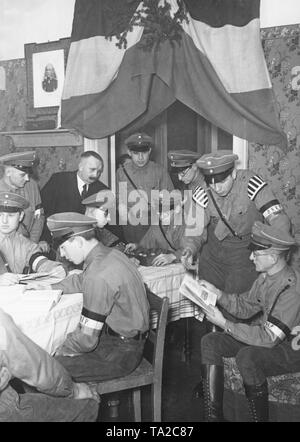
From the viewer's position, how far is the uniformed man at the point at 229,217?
2.49m

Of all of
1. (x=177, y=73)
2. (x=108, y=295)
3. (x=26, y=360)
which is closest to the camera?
(x=26, y=360)

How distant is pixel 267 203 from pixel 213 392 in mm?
900

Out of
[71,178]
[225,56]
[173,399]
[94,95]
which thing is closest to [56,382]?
[173,399]

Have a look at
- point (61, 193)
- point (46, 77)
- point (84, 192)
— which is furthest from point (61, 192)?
point (46, 77)

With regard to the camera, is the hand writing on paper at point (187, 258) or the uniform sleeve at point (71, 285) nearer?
the uniform sleeve at point (71, 285)

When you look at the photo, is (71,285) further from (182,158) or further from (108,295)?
(182,158)

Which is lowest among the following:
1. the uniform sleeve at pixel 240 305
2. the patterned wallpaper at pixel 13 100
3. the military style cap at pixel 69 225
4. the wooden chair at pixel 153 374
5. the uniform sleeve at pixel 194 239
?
the wooden chair at pixel 153 374

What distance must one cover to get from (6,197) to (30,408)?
109cm

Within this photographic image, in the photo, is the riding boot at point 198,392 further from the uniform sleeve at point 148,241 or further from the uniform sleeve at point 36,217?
the uniform sleeve at point 36,217

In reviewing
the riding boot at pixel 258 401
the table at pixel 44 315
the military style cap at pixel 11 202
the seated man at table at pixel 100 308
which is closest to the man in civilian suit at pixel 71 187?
the military style cap at pixel 11 202

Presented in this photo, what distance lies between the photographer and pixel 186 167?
9.07ft

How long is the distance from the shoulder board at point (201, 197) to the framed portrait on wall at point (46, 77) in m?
0.84

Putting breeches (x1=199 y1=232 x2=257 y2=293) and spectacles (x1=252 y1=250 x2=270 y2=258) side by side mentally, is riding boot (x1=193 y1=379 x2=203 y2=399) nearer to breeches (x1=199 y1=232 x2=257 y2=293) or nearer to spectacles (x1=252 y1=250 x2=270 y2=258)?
breeches (x1=199 y1=232 x2=257 y2=293)
